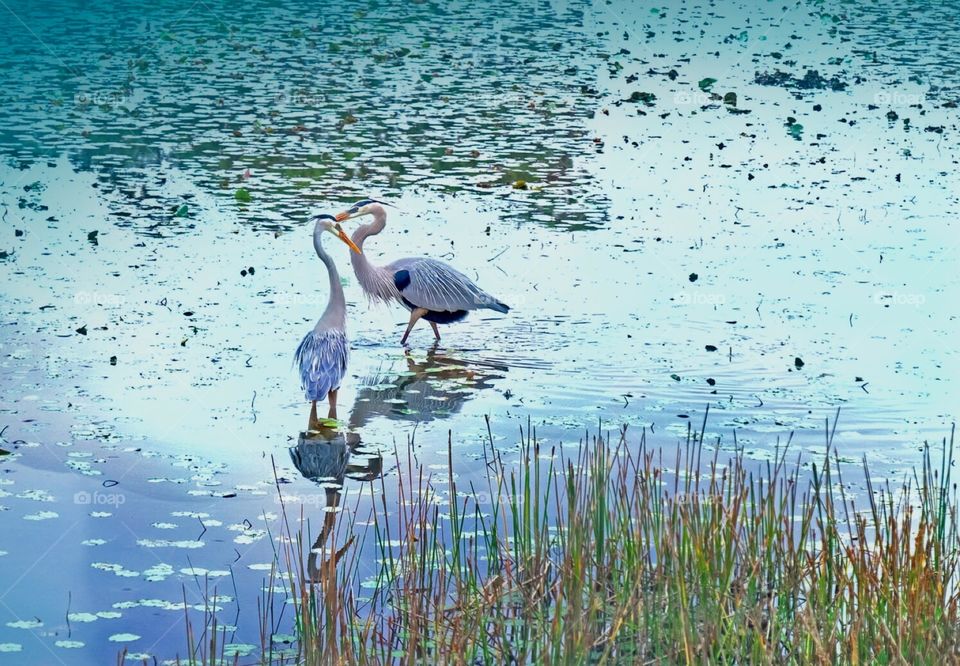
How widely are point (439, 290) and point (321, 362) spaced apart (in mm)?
1972

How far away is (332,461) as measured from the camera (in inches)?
345

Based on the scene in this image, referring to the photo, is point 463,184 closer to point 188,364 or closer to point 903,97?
point 188,364

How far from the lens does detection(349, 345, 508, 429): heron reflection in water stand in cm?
975

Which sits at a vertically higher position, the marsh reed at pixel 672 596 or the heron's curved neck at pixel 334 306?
the heron's curved neck at pixel 334 306

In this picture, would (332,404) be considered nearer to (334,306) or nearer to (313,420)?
(313,420)

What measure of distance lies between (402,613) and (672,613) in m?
1.23

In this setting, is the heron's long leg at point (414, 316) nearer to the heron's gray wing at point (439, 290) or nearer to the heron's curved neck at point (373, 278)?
the heron's gray wing at point (439, 290)

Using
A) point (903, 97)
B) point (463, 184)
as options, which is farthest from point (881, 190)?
point (903, 97)

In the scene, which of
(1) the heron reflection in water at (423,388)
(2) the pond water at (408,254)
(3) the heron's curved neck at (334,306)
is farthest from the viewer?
(3) the heron's curved neck at (334,306)

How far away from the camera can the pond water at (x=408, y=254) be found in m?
8.13

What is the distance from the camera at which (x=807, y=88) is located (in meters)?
23.9

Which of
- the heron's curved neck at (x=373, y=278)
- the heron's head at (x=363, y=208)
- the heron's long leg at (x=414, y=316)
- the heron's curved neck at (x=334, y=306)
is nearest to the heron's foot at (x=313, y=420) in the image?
the heron's curved neck at (x=334, y=306)

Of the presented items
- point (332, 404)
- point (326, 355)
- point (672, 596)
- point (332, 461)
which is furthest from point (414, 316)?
point (672, 596)

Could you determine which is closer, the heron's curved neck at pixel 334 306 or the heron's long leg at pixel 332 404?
the heron's long leg at pixel 332 404
